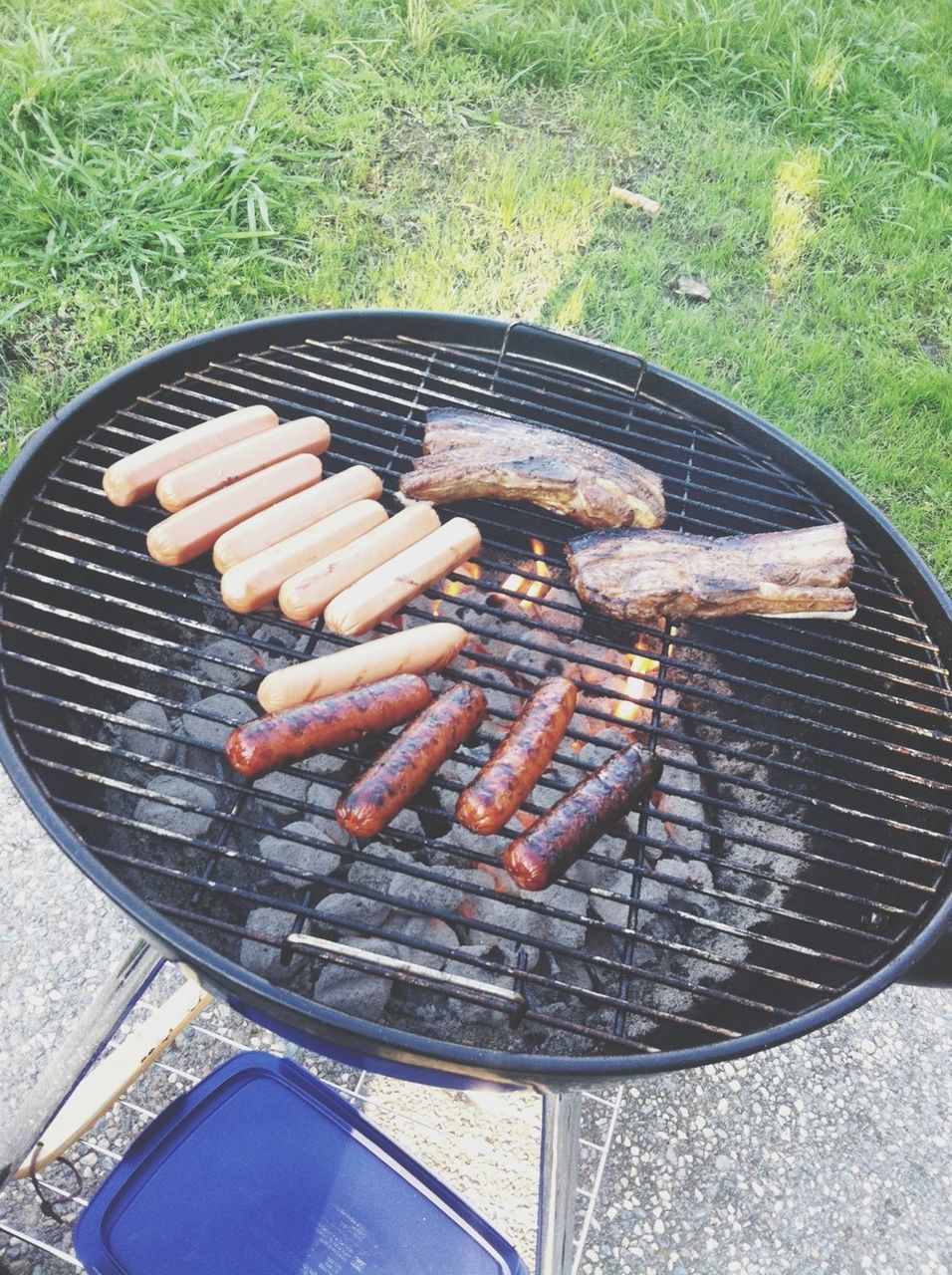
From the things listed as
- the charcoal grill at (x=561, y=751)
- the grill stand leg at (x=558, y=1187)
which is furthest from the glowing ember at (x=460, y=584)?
the grill stand leg at (x=558, y=1187)

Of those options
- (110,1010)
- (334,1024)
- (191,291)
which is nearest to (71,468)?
(110,1010)

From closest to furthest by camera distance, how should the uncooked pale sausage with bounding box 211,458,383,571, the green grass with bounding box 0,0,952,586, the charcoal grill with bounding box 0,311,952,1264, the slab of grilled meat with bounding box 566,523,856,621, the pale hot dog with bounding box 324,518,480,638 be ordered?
1. the charcoal grill with bounding box 0,311,952,1264
2. the pale hot dog with bounding box 324,518,480,638
3. the uncooked pale sausage with bounding box 211,458,383,571
4. the slab of grilled meat with bounding box 566,523,856,621
5. the green grass with bounding box 0,0,952,586

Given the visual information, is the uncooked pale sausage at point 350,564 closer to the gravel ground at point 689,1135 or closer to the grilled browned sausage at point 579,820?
the grilled browned sausage at point 579,820

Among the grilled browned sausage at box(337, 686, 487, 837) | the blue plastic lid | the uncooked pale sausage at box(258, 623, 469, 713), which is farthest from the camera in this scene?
the uncooked pale sausage at box(258, 623, 469, 713)

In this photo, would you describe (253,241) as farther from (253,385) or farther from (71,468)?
(71,468)

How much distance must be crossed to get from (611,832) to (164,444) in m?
1.82

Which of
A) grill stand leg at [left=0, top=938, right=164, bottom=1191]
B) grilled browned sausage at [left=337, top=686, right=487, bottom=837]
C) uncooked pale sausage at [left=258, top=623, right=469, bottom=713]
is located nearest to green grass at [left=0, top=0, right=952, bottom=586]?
uncooked pale sausage at [left=258, top=623, right=469, bottom=713]

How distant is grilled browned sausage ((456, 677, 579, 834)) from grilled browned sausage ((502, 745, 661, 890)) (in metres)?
0.09

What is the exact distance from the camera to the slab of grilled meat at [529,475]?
11.1 ft

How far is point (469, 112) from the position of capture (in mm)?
6965

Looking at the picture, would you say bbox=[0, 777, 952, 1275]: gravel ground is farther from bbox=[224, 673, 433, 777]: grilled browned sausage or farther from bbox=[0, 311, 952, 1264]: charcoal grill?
bbox=[224, 673, 433, 777]: grilled browned sausage

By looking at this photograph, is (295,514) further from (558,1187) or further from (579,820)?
(558,1187)

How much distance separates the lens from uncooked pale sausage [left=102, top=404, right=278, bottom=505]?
311 cm

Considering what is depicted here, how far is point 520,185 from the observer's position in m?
6.51
